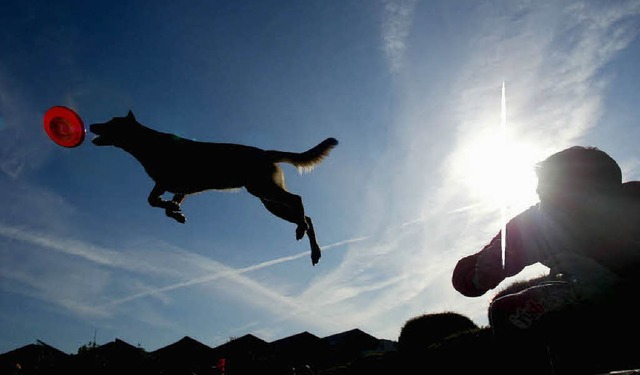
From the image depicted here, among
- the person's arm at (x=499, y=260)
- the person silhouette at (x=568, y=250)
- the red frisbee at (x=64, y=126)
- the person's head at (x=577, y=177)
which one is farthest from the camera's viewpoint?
the red frisbee at (x=64, y=126)

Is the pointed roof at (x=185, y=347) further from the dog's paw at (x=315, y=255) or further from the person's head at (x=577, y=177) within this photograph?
the person's head at (x=577, y=177)

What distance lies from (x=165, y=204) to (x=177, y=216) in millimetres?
228

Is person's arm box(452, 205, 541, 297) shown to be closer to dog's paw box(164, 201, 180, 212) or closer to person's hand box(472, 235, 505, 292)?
person's hand box(472, 235, 505, 292)

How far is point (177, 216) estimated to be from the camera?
16.7ft

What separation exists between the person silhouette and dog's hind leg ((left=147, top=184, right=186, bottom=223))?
4.24m

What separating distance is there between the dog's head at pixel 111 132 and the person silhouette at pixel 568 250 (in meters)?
4.89

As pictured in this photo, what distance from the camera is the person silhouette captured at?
1.27 metres

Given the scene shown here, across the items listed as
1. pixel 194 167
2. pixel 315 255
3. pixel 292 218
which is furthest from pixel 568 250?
pixel 194 167

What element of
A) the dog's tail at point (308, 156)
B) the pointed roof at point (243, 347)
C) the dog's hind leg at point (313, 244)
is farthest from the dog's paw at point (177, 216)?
the pointed roof at point (243, 347)

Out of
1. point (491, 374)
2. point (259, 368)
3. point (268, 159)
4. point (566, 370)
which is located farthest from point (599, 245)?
point (259, 368)

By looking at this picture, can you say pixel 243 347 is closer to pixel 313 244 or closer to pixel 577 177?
pixel 313 244

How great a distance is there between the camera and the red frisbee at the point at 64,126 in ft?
14.8

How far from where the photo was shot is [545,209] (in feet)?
5.47

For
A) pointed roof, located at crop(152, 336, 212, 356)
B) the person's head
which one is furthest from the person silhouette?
pointed roof, located at crop(152, 336, 212, 356)
